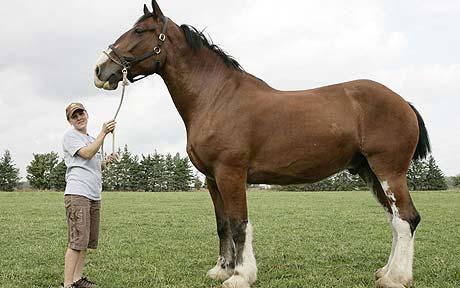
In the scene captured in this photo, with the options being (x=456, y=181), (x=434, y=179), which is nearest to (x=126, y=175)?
(x=434, y=179)

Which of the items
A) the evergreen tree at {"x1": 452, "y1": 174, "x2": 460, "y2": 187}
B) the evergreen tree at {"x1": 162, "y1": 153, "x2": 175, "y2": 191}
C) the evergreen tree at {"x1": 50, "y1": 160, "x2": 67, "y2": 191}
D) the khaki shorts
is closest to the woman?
the khaki shorts

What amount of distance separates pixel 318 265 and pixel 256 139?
2.50 meters

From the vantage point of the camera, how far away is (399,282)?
16.6ft

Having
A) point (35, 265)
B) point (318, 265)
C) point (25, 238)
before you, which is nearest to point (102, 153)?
point (35, 265)

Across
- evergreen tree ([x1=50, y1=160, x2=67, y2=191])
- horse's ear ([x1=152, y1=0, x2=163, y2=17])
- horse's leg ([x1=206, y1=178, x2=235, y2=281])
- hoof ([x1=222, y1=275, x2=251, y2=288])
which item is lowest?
hoof ([x1=222, y1=275, x2=251, y2=288])

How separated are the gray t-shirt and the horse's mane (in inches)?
69.0

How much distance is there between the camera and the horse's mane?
5.58m

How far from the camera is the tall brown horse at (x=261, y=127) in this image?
5.12 metres

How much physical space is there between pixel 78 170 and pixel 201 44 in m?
2.15

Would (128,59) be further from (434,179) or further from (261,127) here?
(434,179)

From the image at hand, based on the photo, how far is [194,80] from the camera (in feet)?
18.2

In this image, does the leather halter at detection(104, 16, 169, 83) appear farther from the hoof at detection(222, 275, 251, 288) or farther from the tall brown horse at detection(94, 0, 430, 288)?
the hoof at detection(222, 275, 251, 288)

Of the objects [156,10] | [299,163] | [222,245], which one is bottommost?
[222,245]

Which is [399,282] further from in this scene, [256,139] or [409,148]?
[256,139]
